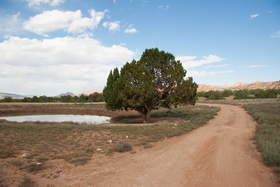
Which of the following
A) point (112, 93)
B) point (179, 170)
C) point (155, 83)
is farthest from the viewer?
point (112, 93)

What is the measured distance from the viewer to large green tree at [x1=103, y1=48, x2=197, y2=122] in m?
19.6

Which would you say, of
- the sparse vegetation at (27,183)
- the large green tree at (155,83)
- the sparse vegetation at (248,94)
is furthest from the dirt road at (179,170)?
the sparse vegetation at (248,94)

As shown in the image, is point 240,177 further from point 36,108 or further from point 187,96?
point 36,108

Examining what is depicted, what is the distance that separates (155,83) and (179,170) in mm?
14857

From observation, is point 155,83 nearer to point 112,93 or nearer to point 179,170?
point 112,93

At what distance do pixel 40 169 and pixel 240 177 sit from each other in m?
7.21

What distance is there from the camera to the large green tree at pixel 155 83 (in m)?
19.6

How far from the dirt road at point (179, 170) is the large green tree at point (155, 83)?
1111cm

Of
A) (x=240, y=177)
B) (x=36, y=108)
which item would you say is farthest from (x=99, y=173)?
(x=36, y=108)

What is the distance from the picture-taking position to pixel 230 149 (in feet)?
29.2

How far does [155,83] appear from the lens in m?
20.6

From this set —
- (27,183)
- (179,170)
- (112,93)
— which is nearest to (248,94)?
(112,93)

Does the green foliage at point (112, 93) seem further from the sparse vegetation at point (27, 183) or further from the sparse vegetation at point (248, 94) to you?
the sparse vegetation at point (248, 94)

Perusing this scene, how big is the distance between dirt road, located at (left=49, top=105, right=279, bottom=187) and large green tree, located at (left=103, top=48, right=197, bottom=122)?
11.1m
